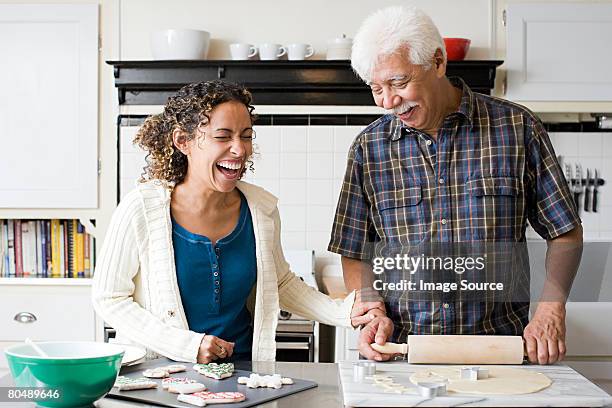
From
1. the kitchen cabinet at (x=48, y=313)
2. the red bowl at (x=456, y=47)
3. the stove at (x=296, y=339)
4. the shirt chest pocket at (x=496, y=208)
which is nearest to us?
the shirt chest pocket at (x=496, y=208)

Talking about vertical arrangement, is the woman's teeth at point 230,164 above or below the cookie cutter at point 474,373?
A: above

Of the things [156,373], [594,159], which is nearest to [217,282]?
[156,373]

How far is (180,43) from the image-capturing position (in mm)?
3650

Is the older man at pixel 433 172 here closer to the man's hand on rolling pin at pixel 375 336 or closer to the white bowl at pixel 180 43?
the man's hand on rolling pin at pixel 375 336

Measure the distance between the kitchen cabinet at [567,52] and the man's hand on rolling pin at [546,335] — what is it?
2.09m

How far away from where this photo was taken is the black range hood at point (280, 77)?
3.66 meters

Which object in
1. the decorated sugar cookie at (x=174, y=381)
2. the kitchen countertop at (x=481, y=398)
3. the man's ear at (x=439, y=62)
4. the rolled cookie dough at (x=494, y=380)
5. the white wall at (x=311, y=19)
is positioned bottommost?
the decorated sugar cookie at (x=174, y=381)

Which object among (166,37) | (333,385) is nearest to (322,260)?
(166,37)

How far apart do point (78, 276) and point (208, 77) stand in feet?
3.61

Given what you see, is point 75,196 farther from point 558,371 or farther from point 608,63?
point 558,371

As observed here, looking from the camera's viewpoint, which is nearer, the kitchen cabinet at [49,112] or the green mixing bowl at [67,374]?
the green mixing bowl at [67,374]

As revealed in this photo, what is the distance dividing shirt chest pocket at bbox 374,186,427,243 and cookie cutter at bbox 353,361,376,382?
47 cm

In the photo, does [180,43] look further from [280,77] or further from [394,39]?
[394,39]

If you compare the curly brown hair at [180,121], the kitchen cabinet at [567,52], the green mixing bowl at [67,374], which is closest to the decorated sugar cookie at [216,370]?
the green mixing bowl at [67,374]
